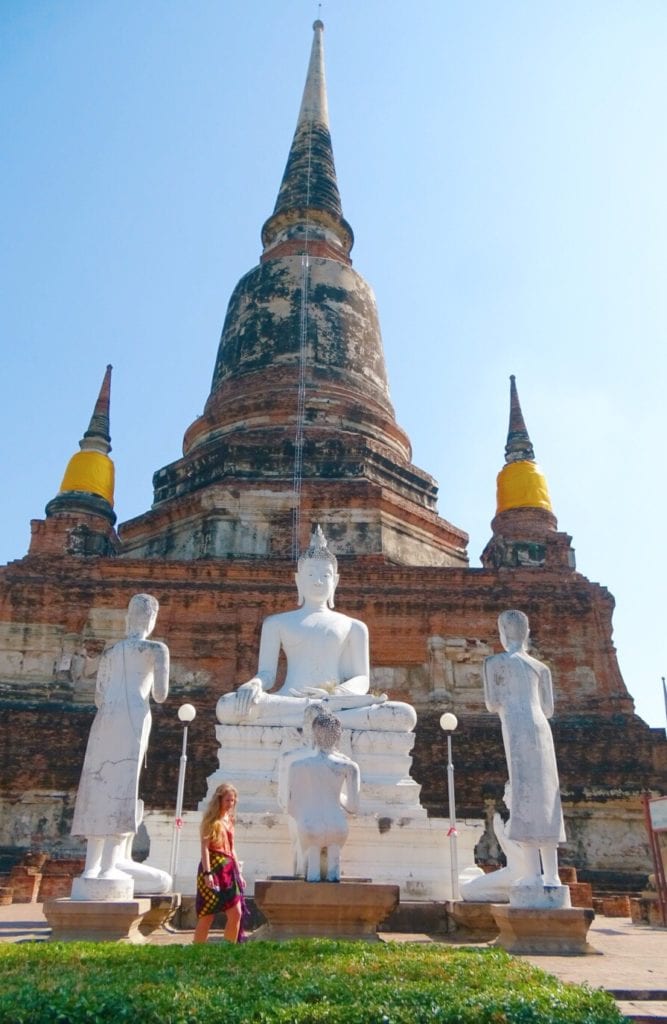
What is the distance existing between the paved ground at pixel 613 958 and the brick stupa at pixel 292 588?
3909mm

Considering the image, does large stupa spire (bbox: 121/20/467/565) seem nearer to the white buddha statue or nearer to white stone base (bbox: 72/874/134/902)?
the white buddha statue

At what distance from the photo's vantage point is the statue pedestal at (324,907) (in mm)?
5969

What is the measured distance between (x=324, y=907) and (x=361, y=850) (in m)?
2.95

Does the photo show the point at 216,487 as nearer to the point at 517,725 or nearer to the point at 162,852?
the point at 162,852

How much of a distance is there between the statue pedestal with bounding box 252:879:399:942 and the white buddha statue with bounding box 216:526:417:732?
3.65 meters

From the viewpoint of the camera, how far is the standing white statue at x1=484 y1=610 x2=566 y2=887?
6.70 meters

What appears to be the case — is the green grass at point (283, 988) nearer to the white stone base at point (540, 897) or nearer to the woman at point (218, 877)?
the woman at point (218, 877)

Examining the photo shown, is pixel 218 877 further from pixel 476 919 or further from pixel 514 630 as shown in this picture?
pixel 514 630

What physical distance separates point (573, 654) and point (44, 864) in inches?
373

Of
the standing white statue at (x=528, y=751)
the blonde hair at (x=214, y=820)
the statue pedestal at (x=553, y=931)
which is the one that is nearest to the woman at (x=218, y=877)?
the blonde hair at (x=214, y=820)

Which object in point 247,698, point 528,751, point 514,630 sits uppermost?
point 514,630

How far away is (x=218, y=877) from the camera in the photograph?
19.1ft

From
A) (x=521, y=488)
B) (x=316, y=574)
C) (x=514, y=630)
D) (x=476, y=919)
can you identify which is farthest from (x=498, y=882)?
(x=521, y=488)

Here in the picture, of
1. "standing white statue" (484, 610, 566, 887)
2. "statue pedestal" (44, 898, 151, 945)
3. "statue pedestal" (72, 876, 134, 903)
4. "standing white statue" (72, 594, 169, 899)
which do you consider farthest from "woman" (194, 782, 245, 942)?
"standing white statue" (484, 610, 566, 887)
